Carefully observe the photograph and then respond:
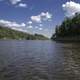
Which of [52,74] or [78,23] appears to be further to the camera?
[78,23]

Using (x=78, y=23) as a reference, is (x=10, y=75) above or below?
below

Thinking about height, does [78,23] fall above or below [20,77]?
above

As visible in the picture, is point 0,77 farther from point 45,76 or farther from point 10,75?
point 45,76

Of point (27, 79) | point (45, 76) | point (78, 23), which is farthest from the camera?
point (78, 23)

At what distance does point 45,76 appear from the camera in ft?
64.4

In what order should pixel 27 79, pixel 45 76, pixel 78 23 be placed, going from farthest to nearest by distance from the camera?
pixel 78 23 → pixel 45 76 → pixel 27 79

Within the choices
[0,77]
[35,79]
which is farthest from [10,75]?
[35,79]

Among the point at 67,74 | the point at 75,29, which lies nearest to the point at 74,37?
the point at 75,29

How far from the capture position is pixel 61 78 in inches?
746

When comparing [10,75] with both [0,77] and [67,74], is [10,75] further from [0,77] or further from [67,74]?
[67,74]

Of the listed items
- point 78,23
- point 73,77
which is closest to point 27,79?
point 73,77

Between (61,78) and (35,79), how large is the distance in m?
2.29

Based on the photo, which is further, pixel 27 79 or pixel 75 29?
pixel 75 29

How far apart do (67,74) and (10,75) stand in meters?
5.33
